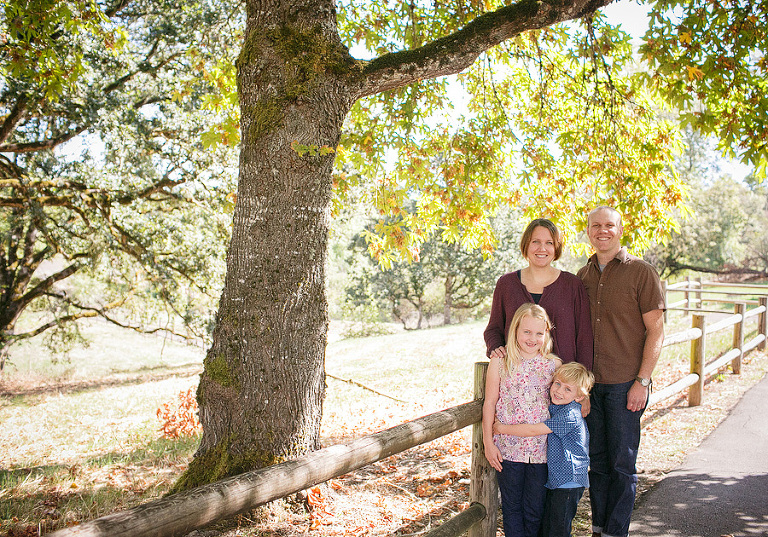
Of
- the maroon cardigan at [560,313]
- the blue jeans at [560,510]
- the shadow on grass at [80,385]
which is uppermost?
the maroon cardigan at [560,313]

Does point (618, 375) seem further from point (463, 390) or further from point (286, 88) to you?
point (463, 390)

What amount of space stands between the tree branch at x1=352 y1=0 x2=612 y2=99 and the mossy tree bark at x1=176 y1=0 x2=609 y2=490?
0.25 metres

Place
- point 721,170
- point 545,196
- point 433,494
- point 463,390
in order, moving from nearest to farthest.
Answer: point 433,494
point 545,196
point 463,390
point 721,170

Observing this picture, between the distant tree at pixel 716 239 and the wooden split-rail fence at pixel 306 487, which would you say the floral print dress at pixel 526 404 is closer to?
the wooden split-rail fence at pixel 306 487

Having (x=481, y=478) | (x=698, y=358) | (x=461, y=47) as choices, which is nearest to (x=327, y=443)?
(x=481, y=478)

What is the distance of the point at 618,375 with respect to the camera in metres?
3.71

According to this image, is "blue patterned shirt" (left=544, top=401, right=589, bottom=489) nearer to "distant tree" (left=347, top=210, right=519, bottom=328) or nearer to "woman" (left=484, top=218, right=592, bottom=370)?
"woman" (left=484, top=218, right=592, bottom=370)

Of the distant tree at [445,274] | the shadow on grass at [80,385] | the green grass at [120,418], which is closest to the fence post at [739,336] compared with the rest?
the green grass at [120,418]

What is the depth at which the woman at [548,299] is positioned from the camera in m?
3.41

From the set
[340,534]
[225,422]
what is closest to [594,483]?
[340,534]

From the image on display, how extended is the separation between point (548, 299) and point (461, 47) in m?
2.37

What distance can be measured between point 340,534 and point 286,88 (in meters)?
3.38

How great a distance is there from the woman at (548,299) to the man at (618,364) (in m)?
0.40

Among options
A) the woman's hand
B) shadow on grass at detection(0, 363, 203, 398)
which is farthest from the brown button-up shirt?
shadow on grass at detection(0, 363, 203, 398)
